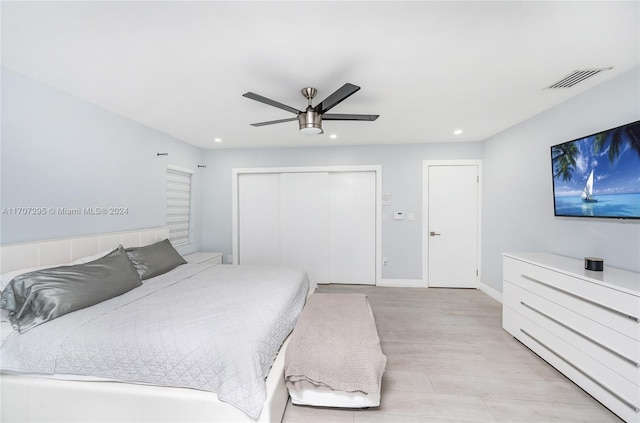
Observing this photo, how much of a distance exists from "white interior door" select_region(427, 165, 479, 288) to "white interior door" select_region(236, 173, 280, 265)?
8.76 ft

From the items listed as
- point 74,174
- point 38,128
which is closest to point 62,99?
point 38,128

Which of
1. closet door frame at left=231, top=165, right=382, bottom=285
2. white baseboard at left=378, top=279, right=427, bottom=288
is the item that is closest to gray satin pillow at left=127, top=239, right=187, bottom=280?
closet door frame at left=231, top=165, right=382, bottom=285

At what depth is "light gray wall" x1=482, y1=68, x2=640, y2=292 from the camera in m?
1.95

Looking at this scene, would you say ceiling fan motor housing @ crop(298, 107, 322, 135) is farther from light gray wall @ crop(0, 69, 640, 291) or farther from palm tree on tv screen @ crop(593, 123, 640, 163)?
palm tree on tv screen @ crop(593, 123, 640, 163)

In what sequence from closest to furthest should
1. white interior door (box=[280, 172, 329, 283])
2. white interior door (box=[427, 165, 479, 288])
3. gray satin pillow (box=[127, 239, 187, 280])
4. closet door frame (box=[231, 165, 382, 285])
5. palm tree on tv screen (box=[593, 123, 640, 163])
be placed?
palm tree on tv screen (box=[593, 123, 640, 163])
gray satin pillow (box=[127, 239, 187, 280])
white interior door (box=[427, 165, 479, 288])
closet door frame (box=[231, 165, 382, 285])
white interior door (box=[280, 172, 329, 283])

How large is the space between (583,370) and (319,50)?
116 inches

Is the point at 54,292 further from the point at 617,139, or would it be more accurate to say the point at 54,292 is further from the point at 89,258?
the point at 617,139

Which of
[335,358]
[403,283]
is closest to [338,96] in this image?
[335,358]

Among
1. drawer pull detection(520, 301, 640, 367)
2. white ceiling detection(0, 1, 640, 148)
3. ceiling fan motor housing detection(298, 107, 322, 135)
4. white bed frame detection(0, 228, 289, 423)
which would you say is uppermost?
white ceiling detection(0, 1, 640, 148)

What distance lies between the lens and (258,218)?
4531 mm

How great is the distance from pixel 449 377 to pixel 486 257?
258cm

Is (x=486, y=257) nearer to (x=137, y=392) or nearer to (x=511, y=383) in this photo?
(x=511, y=383)

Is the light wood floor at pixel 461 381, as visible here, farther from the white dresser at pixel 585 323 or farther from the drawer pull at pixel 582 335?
the drawer pull at pixel 582 335

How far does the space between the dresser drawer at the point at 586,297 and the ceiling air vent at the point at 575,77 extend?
1.59m
